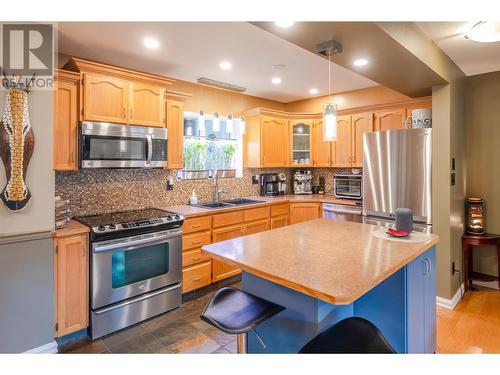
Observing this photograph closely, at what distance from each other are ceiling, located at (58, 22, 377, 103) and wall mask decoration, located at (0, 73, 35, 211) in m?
0.67

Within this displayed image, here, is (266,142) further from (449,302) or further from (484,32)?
(449,302)

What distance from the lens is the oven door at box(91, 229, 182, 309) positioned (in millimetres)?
2586

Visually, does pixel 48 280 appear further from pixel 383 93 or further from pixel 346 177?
pixel 383 93

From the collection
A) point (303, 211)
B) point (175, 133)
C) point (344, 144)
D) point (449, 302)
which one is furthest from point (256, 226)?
point (449, 302)

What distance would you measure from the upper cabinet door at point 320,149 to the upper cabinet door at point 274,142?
0.44m

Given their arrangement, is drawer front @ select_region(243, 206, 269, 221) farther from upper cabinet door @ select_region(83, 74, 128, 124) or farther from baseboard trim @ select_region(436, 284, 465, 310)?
baseboard trim @ select_region(436, 284, 465, 310)

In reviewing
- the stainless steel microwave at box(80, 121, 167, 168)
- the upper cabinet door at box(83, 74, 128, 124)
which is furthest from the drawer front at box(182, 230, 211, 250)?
the upper cabinet door at box(83, 74, 128, 124)

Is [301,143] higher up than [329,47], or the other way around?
[329,47]

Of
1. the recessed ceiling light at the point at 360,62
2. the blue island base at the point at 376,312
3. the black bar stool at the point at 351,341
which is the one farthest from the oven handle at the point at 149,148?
the black bar stool at the point at 351,341

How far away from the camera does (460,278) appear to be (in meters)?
3.41

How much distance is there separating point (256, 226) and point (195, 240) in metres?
0.96

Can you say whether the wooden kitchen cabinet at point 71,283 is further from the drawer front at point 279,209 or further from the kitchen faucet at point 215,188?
the drawer front at point 279,209

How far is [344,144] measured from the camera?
14.5ft
